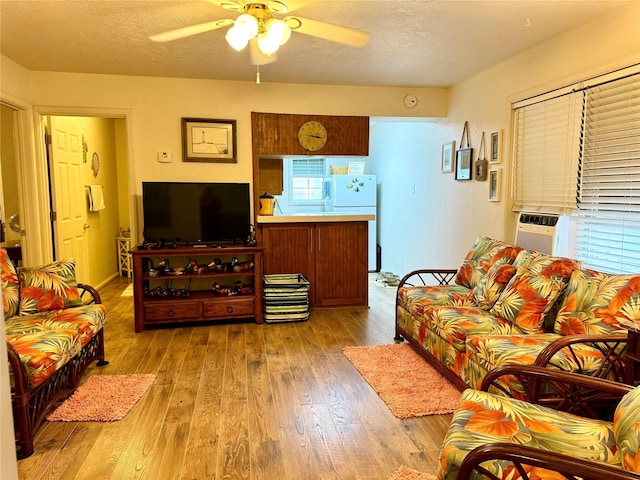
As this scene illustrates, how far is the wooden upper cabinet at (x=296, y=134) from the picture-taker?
14.8 ft

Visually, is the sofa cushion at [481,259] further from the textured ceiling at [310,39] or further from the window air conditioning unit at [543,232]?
the textured ceiling at [310,39]

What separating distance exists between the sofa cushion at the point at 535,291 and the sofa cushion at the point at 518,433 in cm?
98

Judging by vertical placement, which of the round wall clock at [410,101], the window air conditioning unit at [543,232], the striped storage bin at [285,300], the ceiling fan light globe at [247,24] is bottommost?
the striped storage bin at [285,300]

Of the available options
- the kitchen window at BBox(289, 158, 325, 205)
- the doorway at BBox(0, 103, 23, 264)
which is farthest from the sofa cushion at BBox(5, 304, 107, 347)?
the kitchen window at BBox(289, 158, 325, 205)

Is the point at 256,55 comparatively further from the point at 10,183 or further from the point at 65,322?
the point at 10,183

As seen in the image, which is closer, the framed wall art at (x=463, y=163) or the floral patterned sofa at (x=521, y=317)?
the floral patterned sofa at (x=521, y=317)

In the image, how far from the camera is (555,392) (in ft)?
6.85

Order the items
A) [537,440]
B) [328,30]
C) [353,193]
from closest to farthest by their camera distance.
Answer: [537,440] < [328,30] < [353,193]

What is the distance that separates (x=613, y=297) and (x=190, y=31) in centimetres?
268

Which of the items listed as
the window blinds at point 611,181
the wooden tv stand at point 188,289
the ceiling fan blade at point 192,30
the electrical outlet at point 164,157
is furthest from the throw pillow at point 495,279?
the electrical outlet at point 164,157

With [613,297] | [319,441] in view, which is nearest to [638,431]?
[613,297]

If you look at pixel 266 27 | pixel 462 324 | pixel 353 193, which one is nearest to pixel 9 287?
pixel 266 27

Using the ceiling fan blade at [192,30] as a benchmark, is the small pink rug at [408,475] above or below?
below

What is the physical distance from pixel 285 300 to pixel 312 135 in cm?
175
